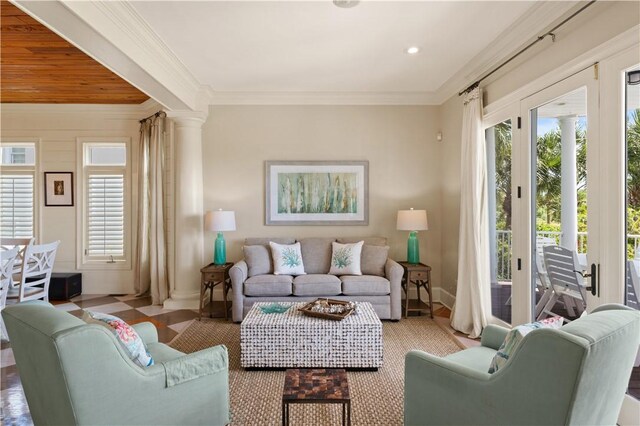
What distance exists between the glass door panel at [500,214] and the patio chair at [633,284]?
1245 mm

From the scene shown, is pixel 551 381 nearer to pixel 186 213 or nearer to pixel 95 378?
pixel 95 378

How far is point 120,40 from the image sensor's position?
2.71 metres

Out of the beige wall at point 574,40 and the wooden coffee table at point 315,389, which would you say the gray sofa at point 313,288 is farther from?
the beige wall at point 574,40

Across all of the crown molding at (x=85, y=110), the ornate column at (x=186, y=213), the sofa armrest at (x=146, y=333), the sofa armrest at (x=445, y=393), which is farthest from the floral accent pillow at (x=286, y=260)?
the crown molding at (x=85, y=110)

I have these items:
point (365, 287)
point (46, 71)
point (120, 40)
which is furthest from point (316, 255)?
point (46, 71)

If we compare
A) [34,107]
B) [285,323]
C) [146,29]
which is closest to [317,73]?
[146,29]

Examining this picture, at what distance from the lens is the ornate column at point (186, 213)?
468 cm

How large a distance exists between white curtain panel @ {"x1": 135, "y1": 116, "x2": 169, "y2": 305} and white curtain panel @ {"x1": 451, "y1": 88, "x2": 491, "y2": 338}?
388cm

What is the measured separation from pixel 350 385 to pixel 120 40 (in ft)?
10.5

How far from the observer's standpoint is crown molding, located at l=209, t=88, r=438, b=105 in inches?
191

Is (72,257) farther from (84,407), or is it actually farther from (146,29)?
(84,407)

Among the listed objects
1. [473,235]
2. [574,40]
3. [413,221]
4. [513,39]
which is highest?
[513,39]

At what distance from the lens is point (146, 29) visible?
9.80ft

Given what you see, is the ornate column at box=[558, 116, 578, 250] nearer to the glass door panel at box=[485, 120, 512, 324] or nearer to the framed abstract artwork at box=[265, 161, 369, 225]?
the glass door panel at box=[485, 120, 512, 324]
